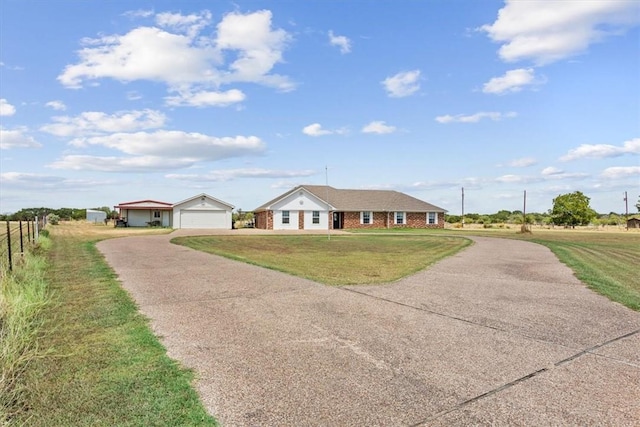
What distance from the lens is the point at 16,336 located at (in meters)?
4.85

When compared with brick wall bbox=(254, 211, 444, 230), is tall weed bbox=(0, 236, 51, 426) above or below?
below

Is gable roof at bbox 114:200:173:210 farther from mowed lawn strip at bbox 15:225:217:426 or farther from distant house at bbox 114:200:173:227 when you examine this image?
mowed lawn strip at bbox 15:225:217:426

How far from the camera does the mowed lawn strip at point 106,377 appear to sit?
3.44 m

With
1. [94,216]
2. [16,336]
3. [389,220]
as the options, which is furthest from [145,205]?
[16,336]

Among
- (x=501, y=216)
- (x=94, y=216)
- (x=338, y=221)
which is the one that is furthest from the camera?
(x=501, y=216)

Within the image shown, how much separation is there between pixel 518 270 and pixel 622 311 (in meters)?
5.15

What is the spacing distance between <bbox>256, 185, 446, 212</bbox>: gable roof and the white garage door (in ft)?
14.3

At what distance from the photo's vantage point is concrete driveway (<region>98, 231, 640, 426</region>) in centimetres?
361

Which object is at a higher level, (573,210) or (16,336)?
(573,210)

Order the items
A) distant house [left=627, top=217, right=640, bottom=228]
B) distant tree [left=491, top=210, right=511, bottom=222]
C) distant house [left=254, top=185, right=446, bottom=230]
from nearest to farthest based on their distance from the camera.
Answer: distant house [left=254, top=185, right=446, bottom=230], distant house [left=627, top=217, right=640, bottom=228], distant tree [left=491, top=210, right=511, bottom=222]

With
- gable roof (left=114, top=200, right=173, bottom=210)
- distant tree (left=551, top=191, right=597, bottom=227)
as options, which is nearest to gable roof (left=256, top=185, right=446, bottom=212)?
→ gable roof (left=114, top=200, right=173, bottom=210)

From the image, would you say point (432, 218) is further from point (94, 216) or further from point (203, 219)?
point (94, 216)

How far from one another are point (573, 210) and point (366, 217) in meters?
33.7

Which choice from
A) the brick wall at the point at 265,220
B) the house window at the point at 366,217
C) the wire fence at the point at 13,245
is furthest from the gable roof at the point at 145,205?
the wire fence at the point at 13,245
